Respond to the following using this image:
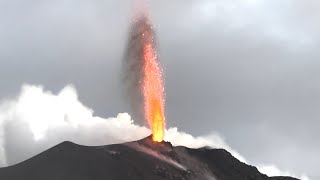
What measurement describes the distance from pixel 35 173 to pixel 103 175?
21.0m

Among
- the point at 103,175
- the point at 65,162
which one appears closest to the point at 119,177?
the point at 103,175

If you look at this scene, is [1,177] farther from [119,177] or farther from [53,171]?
[119,177]

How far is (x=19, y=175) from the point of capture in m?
196

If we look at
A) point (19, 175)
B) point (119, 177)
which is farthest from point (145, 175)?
point (19, 175)

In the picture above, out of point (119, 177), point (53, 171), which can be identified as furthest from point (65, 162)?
point (119, 177)

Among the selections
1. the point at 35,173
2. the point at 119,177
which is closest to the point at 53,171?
the point at 35,173

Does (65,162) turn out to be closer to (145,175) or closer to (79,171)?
(79,171)

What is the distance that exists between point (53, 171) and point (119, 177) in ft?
66.6

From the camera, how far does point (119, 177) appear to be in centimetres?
19362

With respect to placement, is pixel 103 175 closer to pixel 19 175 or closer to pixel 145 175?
pixel 145 175

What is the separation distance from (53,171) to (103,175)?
15.4 meters

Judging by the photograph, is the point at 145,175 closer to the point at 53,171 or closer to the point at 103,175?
the point at 103,175

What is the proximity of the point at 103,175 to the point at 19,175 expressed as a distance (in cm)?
2617

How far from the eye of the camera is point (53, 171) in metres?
194
